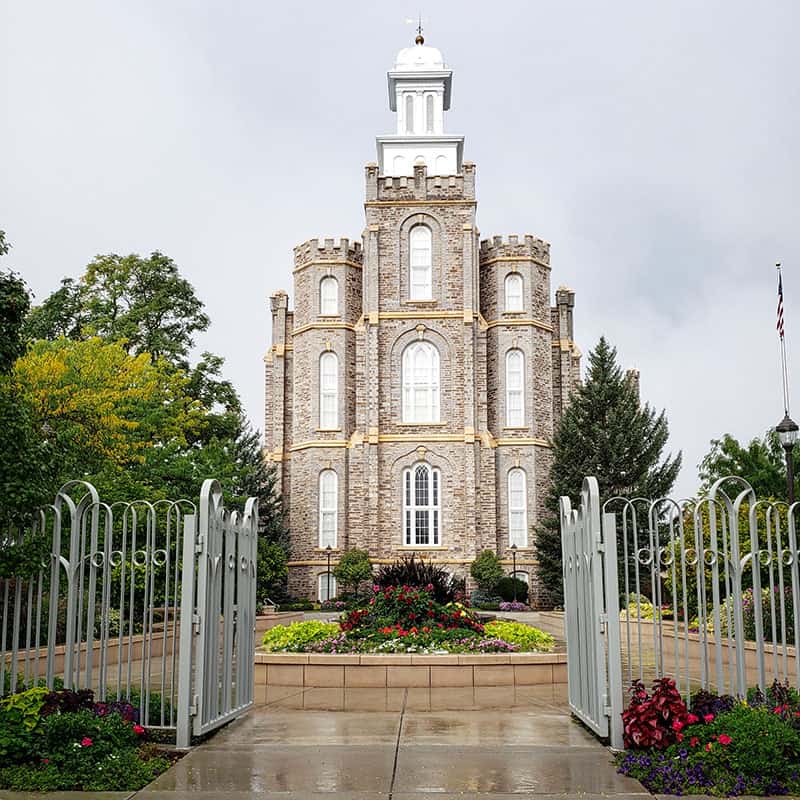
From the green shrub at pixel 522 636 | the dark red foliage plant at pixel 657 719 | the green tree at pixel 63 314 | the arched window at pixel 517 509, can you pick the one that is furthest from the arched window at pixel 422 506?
the dark red foliage plant at pixel 657 719

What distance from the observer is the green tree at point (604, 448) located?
127 feet

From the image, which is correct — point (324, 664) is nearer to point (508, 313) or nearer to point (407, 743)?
point (407, 743)

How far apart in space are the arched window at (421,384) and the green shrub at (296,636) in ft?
87.4

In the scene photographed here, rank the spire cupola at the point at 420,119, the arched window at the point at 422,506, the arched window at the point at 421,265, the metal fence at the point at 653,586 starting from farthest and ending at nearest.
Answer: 1. the spire cupola at the point at 420,119
2. the arched window at the point at 421,265
3. the arched window at the point at 422,506
4. the metal fence at the point at 653,586

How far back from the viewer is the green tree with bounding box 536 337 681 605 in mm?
38688

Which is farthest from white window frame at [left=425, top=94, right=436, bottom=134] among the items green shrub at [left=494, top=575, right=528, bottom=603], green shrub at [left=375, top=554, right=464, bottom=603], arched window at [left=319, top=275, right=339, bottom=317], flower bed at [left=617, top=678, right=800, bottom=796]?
flower bed at [left=617, top=678, right=800, bottom=796]

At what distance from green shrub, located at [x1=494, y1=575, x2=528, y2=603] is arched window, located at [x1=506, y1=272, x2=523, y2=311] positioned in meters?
11.4

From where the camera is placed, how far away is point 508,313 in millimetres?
44188

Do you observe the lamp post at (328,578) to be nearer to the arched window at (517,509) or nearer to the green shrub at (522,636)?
the arched window at (517,509)

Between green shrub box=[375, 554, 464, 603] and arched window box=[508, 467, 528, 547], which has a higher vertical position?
arched window box=[508, 467, 528, 547]

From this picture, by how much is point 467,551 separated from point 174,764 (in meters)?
33.5

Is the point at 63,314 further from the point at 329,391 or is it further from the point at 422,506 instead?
the point at 422,506

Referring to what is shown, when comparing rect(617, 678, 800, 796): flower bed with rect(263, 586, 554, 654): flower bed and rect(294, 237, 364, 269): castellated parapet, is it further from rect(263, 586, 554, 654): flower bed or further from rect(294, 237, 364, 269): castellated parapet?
rect(294, 237, 364, 269): castellated parapet

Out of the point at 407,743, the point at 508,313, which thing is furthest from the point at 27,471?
the point at 508,313
